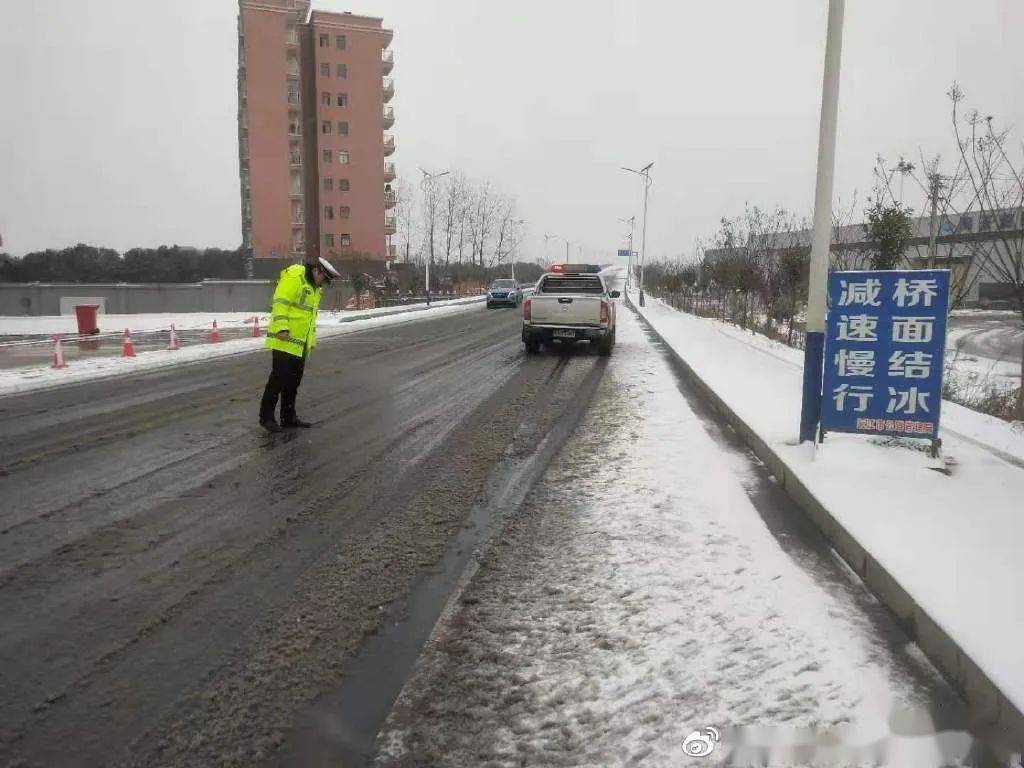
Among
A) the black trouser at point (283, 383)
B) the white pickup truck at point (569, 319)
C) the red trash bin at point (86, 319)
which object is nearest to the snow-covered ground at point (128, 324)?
the red trash bin at point (86, 319)

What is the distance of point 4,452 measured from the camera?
7527 mm

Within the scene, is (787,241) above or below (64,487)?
above

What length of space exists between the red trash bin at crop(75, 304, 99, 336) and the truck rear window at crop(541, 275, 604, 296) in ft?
51.3

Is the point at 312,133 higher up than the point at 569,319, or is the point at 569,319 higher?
the point at 312,133

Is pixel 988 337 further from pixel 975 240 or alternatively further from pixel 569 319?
pixel 975 240

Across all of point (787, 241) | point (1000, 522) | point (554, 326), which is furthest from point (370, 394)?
point (787, 241)

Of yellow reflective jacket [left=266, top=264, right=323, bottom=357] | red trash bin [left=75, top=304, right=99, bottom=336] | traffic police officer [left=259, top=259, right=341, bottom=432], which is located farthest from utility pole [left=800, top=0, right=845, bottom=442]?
red trash bin [left=75, top=304, right=99, bottom=336]

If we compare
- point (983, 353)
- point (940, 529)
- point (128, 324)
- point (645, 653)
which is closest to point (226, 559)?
point (645, 653)

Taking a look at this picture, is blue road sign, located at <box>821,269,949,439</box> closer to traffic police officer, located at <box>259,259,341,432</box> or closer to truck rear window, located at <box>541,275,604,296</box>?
traffic police officer, located at <box>259,259,341,432</box>

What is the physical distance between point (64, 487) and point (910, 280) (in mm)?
7530

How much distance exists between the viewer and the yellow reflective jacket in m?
8.16

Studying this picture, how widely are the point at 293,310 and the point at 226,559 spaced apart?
13.7 ft

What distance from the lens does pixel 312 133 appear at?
227 feet

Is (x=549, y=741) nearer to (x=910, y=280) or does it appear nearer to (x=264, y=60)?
(x=910, y=280)
